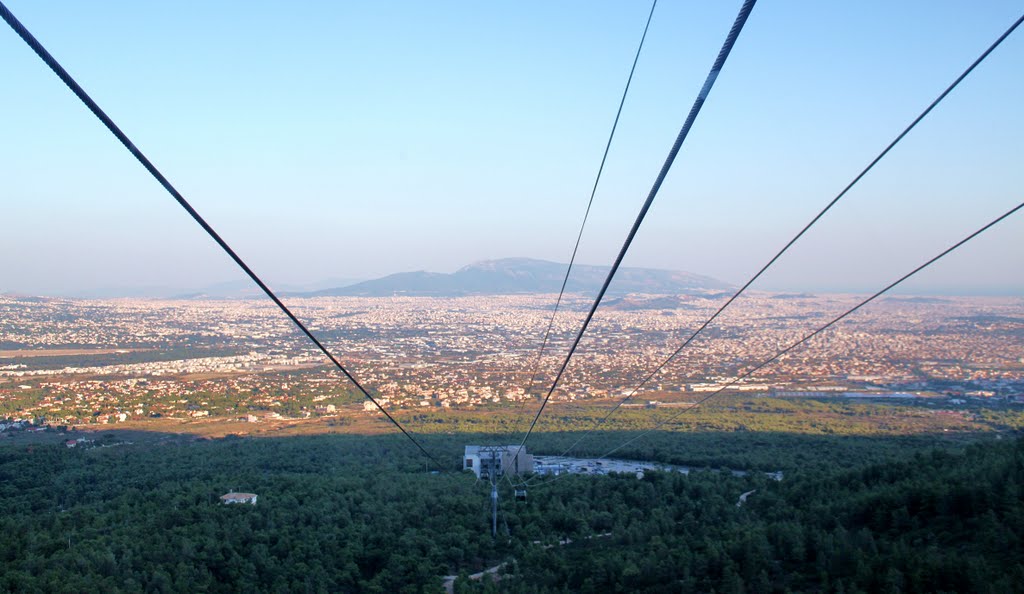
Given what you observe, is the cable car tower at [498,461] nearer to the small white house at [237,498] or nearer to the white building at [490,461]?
the white building at [490,461]

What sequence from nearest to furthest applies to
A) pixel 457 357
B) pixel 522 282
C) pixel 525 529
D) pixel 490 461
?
1. pixel 525 529
2. pixel 490 461
3. pixel 457 357
4. pixel 522 282

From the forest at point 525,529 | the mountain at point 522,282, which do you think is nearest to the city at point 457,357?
the forest at point 525,529

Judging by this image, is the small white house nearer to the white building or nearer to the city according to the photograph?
the white building

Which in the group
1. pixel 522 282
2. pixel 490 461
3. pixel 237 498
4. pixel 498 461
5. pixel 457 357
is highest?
pixel 522 282

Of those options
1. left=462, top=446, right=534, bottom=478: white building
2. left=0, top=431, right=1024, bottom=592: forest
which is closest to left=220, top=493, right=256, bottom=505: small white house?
left=0, top=431, right=1024, bottom=592: forest

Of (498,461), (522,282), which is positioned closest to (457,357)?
(498,461)

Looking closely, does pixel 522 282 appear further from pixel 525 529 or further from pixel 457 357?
pixel 525 529

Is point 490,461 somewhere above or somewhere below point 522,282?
below
